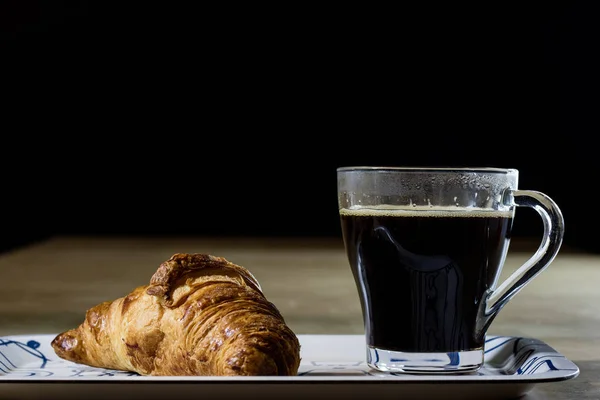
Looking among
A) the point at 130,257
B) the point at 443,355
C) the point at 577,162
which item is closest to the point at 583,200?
the point at 577,162

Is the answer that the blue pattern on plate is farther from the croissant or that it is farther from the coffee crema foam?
Answer: the coffee crema foam

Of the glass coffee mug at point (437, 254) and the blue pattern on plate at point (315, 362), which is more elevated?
the glass coffee mug at point (437, 254)

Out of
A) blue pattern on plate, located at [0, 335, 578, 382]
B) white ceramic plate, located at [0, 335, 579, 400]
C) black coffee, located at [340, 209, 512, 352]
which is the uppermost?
black coffee, located at [340, 209, 512, 352]

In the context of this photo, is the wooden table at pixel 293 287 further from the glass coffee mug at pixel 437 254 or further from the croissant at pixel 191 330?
the croissant at pixel 191 330

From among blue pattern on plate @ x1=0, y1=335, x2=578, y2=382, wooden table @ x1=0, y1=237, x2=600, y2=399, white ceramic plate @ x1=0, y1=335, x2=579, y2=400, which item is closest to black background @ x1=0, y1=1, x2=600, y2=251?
wooden table @ x1=0, y1=237, x2=600, y2=399

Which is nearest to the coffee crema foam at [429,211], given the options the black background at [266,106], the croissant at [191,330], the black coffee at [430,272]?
the black coffee at [430,272]
